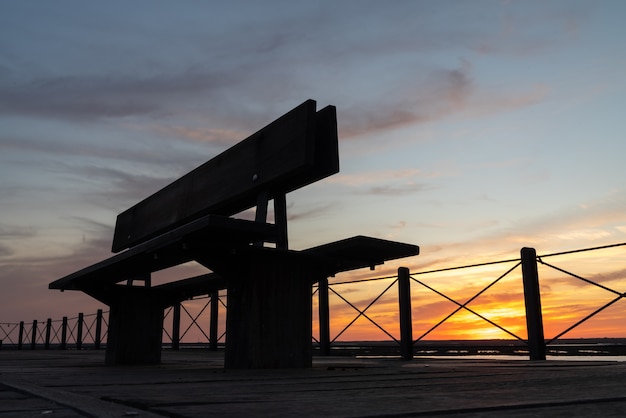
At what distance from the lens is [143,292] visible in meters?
8.56

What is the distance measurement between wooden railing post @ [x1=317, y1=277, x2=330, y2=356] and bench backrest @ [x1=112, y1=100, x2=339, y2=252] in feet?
17.4

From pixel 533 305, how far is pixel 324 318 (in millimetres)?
5719

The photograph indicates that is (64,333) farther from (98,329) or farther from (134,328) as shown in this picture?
(134,328)

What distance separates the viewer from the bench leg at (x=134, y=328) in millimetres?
8242

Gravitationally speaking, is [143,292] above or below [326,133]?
below

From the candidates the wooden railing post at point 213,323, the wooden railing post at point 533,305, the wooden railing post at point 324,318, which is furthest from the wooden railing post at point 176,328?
the wooden railing post at point 533,305

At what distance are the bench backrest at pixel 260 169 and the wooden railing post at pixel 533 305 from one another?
422 cm

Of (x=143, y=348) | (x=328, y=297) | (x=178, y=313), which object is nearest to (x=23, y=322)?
(x=178, y=313)

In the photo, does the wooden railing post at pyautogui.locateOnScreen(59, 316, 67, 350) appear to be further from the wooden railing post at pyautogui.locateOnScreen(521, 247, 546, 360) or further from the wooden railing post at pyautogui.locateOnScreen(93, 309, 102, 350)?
the wooden railing post at pyautogui.locateOnScreen(521, 247, 546, 360)

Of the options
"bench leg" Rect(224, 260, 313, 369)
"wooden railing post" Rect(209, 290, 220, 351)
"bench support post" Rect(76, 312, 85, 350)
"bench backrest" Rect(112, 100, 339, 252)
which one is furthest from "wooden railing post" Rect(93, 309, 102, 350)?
"bench leg" Rect(224, 260, 313, 369)

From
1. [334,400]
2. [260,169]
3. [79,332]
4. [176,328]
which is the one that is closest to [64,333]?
[79,332]

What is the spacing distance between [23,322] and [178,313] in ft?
46.1

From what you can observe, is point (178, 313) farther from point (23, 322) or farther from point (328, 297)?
point (23, 322)

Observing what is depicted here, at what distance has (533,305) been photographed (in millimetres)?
8742
